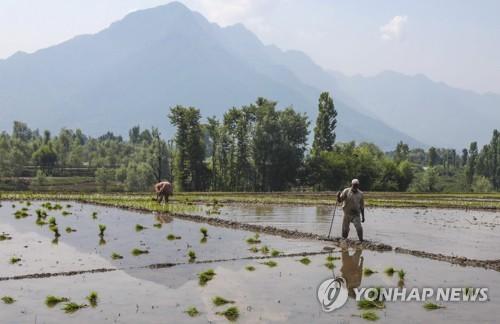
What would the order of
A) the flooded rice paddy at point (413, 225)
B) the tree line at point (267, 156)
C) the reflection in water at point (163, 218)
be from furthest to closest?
1. the tree line at point (267, 156)
2. the reflection in water at point (163, 218)
3. the flooded rice paddy at point (413, 225)

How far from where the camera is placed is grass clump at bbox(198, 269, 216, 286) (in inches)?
651

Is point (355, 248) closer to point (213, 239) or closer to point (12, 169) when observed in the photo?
point (213, 239)

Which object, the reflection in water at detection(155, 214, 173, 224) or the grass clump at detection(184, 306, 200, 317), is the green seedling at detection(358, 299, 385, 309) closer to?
the grass clump at detection(184, 306, 200, 317)

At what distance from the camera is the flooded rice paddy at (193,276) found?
526 inches

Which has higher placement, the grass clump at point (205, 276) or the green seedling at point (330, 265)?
the green seedling at point (330, 265)

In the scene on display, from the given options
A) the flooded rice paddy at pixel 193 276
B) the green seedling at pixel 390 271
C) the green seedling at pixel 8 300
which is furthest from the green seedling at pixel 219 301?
the green seedling at pixel 390 271

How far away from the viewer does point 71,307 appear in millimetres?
13680

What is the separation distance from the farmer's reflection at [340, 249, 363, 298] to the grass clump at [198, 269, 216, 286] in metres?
4.09

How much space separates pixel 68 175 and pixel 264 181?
77.5 meters

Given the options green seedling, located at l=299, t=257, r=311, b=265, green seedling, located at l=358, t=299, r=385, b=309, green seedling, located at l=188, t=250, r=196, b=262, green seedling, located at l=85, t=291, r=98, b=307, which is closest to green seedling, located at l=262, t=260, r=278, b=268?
green seedling, located at l=299, t=257, r=311, b=265

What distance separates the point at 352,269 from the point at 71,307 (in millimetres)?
9083

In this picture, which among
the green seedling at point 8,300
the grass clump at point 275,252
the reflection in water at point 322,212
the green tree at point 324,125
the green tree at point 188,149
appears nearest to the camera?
the green seedling at point 8,300

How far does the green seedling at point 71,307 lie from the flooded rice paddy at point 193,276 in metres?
0.16

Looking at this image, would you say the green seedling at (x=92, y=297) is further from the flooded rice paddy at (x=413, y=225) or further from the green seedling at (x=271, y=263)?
the flooded rice paddy at (x=413, y=225)
